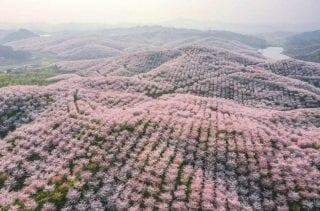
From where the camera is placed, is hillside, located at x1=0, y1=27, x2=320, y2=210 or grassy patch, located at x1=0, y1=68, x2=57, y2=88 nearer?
hillside, located at x1=0, y1=27, x2=320, y2=210

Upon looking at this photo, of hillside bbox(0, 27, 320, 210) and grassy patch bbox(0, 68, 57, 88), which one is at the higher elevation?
hillside bbox(0, 27, 320, 210)

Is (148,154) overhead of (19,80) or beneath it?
overhead

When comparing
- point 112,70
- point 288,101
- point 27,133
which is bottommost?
point 112,70

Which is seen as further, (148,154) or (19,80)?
(19,80)

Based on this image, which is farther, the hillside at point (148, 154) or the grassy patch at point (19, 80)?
the grassy patch at point (19, 80)

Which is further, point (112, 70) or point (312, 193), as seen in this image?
point (112, 70)

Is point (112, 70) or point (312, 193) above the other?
point (312, 193)

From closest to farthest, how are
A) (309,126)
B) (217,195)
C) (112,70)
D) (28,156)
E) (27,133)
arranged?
(217,195) < (28,156) < (27,133) < (309,126) < (112,70)

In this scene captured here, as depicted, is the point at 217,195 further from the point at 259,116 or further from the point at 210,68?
the point at 210,68

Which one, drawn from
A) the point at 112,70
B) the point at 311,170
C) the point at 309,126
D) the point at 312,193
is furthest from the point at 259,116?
the point at 112,70

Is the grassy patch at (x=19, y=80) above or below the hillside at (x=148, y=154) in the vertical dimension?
below

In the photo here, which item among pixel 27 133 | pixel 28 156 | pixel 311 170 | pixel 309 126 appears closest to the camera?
pixel 311 170
